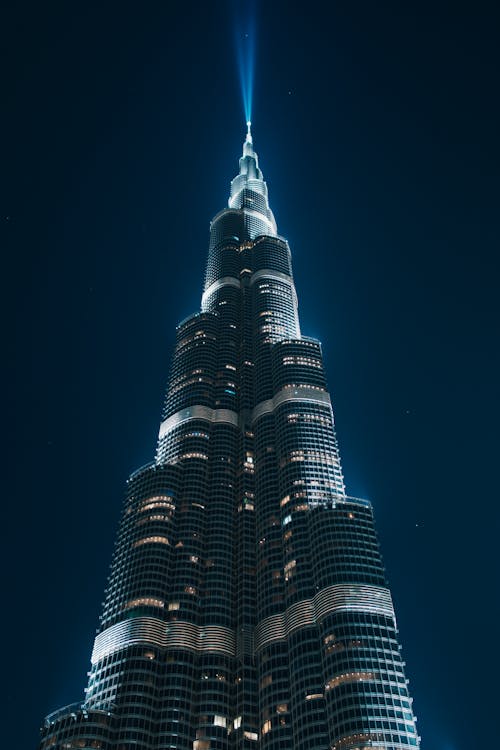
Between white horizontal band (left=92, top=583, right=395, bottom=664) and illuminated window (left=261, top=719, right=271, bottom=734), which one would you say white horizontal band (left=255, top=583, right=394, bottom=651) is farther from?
illuminated window (left=261, top=719, right=271, bottom=734)

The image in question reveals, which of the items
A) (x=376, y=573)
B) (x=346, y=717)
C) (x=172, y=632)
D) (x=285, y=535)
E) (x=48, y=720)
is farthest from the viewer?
(x=285, y=535)

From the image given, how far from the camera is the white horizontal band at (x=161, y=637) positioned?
17788 cm

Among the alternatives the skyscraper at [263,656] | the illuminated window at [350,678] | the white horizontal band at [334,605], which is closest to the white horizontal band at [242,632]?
the white horizontal band at [334,605]

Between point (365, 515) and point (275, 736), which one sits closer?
point (275, 736)

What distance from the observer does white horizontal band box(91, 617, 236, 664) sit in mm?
177875

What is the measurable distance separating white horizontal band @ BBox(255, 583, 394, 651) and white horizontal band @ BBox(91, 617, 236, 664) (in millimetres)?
13260

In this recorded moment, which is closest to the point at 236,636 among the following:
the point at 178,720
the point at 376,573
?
the point at 178,720

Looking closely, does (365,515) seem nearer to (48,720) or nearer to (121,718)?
(121,718)

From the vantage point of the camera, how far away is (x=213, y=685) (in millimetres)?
174500

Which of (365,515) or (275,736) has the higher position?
(365,515)

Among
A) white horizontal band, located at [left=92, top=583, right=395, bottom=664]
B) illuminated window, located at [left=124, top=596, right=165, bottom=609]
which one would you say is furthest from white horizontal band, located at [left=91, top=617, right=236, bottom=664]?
illuminated window, located at [left=124, top=596, right=165, bottom=609]

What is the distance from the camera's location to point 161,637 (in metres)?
180

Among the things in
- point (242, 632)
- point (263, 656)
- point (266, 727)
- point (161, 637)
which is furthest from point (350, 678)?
point (161, 637)

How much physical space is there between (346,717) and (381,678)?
1081cm
